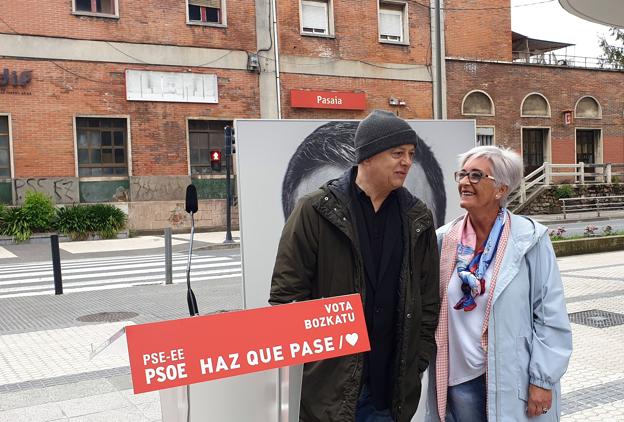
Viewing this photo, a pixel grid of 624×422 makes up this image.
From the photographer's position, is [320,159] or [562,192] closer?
[320,159]

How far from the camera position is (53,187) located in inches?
883

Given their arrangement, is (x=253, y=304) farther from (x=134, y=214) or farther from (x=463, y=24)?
(x=463, y=24)

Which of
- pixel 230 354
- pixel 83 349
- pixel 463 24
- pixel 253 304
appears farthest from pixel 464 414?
pixel 463 24

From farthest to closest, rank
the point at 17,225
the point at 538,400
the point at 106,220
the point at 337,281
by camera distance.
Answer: the point at 106,220 < the point at 17,225 < the point at 538,400 < the point at 337,281

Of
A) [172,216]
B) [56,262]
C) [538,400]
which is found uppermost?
[538,400]

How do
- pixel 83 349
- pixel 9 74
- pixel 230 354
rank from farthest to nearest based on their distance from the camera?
pixel 9 74 → pixel 83 349 → pixel 230 354

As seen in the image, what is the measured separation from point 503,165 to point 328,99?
24.8m

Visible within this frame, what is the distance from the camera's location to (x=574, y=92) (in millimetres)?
33125

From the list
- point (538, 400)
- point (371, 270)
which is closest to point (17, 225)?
point (371, 270)

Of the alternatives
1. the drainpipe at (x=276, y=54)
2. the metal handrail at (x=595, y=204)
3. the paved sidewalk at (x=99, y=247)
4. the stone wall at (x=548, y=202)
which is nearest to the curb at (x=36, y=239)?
the paved sidewalk at (x=99, y=247)

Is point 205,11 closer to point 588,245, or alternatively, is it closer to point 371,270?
point 588,245

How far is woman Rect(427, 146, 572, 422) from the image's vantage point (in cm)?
251

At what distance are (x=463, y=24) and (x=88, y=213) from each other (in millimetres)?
19793

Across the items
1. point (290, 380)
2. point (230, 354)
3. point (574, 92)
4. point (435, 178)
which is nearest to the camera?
point (230, 354)
